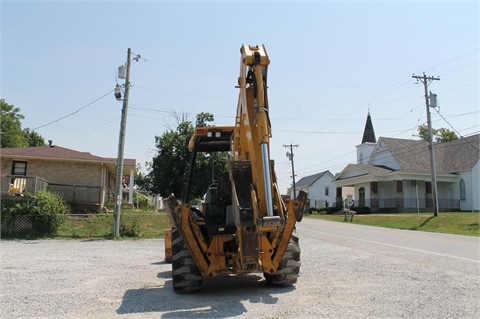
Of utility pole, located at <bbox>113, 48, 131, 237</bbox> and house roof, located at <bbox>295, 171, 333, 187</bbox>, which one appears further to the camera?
house roof, located at <bbox>295, 171, 333, 187</bbox>

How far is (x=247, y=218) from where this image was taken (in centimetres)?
675

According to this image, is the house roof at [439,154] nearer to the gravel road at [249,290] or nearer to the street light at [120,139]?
the street light at [120,139]

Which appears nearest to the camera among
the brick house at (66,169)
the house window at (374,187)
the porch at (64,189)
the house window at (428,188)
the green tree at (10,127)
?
the porch at (64,189)

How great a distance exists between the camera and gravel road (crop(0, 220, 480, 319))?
255 inches

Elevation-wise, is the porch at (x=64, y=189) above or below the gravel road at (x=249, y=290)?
above

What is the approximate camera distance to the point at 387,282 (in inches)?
344

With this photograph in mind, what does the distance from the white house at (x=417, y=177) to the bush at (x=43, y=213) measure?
31222 mm

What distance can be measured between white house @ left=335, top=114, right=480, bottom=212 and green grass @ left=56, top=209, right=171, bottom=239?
26487 millimetres

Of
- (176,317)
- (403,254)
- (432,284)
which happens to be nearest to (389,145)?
(403,254)

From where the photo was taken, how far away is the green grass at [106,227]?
21.7 meters

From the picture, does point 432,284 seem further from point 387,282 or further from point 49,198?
point 49,198

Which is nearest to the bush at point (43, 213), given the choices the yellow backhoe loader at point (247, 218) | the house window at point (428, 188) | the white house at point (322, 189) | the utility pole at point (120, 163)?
the utility pole at point (120, 163)

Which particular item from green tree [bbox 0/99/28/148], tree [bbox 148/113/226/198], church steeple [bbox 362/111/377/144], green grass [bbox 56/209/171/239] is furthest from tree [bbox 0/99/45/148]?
church steeple [bbox 362/111/377/144]

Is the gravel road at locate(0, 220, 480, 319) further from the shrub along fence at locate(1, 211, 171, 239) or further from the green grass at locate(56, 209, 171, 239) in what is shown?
the green grass at locate(56, 209, 171, 239)
